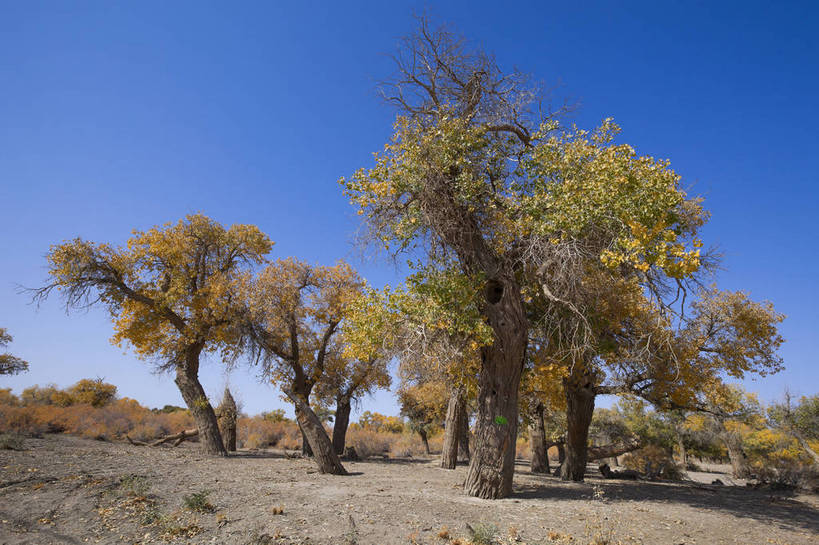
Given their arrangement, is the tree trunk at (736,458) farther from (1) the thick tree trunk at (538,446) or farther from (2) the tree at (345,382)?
(2) the tree at (345,382)

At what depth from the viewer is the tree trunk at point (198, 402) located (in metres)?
16.2

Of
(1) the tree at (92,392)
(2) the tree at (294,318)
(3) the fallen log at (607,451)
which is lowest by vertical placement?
(3) the fallen log at (607,451)

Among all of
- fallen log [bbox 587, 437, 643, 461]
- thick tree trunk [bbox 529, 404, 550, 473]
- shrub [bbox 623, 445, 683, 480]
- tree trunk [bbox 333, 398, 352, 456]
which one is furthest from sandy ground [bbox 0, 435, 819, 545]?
shrub [bbox 623, 445, 683, 480]

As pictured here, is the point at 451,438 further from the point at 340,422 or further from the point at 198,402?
the point at 198,402

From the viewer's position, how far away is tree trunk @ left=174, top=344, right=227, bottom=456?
16219 millimetres

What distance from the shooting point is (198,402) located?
16.0 meters

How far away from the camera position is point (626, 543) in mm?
A: 6176

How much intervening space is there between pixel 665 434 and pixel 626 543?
87.4ft

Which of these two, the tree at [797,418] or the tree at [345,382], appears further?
the tree at [797,418]

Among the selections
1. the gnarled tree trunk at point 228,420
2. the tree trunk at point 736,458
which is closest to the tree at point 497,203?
the gnarled tree trunk at point 228,420

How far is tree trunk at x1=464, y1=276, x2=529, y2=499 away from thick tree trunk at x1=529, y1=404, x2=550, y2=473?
969 centimetres

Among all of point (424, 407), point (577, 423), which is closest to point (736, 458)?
point (577, 423)

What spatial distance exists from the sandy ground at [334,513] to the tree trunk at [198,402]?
527 cm

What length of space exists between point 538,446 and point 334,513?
14531mm
